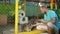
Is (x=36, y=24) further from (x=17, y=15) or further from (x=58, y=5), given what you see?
(x=58, y=5)

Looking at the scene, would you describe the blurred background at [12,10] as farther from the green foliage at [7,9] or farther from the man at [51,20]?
the man at [51,20]

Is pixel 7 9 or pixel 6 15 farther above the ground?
pixel 7 9

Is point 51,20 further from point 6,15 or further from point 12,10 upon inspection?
point 6,15

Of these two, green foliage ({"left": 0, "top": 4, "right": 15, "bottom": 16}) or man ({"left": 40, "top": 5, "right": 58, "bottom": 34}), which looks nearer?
man ({"left": 40, "top": 5, "right": 58, "bottom": 34})

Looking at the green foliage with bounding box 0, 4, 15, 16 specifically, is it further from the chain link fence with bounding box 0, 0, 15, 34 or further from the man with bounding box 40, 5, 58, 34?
the man with bounding box 40, 5, 58, 34

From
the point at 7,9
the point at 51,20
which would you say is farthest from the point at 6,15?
the point at 51,20

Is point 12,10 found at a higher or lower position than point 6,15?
higher

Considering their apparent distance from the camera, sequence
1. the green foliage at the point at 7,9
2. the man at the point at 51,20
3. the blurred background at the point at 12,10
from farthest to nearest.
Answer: the green foliage at the point at 7,9
the blurred background at the point at 12,10
the man at the point at 51,20

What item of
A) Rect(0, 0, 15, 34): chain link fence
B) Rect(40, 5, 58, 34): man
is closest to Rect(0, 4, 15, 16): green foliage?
Rect(0, 0, 15, 34): chain link fence

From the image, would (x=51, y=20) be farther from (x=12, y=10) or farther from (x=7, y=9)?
(x=7, y=9)

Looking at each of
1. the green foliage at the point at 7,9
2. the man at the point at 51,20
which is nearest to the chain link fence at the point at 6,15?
the green foliage at the point at 7,9

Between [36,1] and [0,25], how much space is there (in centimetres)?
151

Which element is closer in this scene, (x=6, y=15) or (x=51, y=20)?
(x=51, y=20)

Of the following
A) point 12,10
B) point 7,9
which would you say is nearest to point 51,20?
point 12,10
